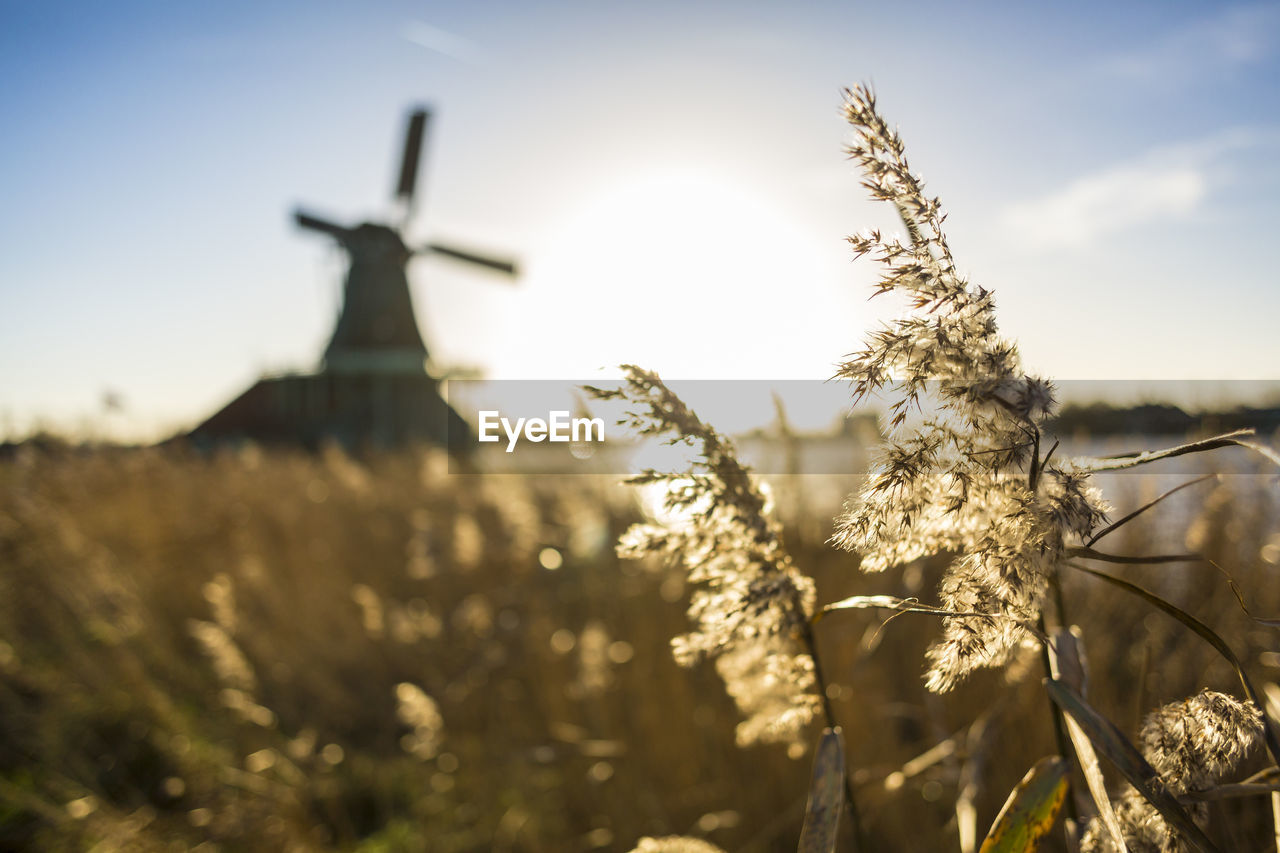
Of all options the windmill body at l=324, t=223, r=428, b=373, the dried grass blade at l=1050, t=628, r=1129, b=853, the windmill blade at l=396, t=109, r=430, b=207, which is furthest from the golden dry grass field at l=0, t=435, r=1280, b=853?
the windmill blade at l=396, t=109, r=430, b=207

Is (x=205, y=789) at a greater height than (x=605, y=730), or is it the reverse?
(x=605, y=730)

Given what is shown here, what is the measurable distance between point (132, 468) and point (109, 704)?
4271mm

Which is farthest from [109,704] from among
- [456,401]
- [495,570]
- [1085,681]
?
[456,401]

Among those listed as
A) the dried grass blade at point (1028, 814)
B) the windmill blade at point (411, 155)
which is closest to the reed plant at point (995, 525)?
the dried grass blade at point (1028, 814)

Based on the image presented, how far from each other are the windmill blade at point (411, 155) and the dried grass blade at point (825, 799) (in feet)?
86.4

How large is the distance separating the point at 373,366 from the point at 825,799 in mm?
25145

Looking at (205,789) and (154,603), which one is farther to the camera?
(154,603)

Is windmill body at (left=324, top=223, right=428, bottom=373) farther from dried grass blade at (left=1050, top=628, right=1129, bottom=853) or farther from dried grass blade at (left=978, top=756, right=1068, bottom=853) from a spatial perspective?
dried grass blade at (left=978, top=756, right=1068, bottom=853)

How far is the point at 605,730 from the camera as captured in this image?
10.8 feet

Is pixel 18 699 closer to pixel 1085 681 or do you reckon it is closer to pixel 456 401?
pixel 1085 681

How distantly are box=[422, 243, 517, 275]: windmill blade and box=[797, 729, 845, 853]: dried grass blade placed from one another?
24.0 metres

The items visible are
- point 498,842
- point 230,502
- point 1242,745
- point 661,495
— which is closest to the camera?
point 1242,745

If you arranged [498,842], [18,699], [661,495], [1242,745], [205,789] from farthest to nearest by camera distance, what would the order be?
[18,699]
[205,789]
[498,842]
[661,495]
[1242,745]

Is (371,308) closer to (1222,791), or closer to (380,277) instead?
(380,277)
